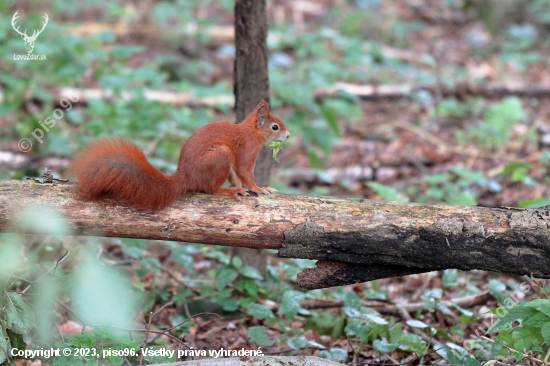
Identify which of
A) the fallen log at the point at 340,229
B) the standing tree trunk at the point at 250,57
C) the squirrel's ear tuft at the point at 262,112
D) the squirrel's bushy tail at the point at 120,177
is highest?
the standing tree trunk at the point at 250,57

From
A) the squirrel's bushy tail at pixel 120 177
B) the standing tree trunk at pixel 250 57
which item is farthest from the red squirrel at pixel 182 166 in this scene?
the standing tree trunk at pixel 250 57

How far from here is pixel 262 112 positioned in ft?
9.02

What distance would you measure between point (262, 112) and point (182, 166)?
626 millimetres

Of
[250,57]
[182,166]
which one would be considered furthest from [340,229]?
[250,57]

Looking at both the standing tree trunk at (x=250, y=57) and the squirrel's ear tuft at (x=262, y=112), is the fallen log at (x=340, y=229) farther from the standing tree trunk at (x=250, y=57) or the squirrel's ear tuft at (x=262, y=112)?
the standing tree trunk at (x=250, y=57)

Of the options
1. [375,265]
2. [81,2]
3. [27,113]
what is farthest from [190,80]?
[375,265]

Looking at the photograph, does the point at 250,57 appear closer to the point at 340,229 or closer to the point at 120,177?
the point at 120,177

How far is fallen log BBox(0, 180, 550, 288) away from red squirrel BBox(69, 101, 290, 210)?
0.28 feet

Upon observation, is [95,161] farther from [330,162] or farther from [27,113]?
[27,113]

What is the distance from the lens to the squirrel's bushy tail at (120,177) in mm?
2107

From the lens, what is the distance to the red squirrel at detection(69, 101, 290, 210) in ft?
6.96

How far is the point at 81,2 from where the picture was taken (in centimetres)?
969

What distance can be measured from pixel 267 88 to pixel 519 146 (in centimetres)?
398

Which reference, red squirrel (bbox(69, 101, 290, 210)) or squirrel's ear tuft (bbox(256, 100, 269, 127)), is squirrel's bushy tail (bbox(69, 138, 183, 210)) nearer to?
red squirrel (bbox(69, 101, 290, 210))
